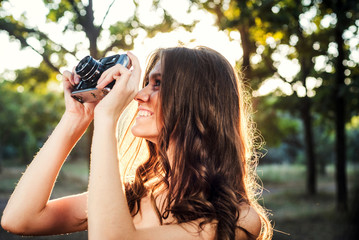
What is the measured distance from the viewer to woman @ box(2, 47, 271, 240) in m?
1.72

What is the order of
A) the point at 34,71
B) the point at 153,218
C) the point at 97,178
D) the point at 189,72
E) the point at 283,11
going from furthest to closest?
the point at 34,71 < the point at 283,11 < the point at 189,72 < the point at 153,218 < the point at 97,178

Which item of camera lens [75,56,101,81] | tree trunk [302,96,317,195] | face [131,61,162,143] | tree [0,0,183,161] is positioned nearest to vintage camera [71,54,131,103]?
camera lens [75,56,101,81]

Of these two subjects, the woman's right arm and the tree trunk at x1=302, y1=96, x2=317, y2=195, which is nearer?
the woman's right arm

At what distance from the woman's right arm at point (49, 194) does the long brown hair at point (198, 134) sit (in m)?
0.34

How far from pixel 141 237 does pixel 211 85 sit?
0.88 meters

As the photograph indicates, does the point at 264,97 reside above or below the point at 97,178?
below

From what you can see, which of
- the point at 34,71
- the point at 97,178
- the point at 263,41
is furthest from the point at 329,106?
the point at 97,178

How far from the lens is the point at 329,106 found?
12141 mm

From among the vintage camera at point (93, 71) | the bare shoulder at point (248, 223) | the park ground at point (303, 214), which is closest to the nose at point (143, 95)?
the vintage camera at point (93, 71)

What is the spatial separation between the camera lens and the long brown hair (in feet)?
1.12

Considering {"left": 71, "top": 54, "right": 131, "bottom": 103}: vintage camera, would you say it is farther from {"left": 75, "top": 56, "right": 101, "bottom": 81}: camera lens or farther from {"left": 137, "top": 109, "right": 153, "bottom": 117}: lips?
{"left": 137, "top": 109, "right": 153, "bottom": 117}: lips

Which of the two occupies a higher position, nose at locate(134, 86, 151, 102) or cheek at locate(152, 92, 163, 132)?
nose at locate(134, 86, 151, 102)

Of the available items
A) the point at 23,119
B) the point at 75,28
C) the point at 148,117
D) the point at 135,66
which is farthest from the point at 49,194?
the point at 23,119

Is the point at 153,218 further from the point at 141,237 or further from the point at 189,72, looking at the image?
the point at 189,72
